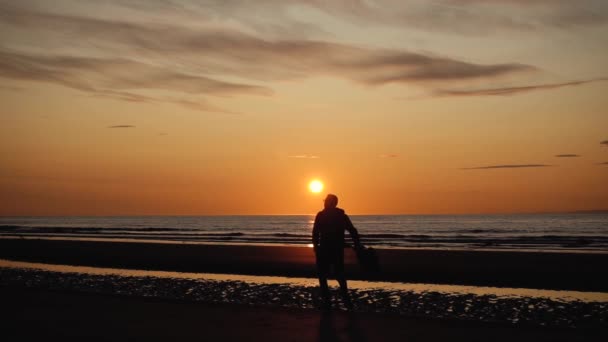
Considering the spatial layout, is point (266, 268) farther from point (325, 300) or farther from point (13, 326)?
point (13, 326)

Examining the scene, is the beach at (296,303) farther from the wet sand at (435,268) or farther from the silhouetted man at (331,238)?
the silhouetted man at (331,238)

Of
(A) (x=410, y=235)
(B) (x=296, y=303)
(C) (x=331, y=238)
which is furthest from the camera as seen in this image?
(A) (x=410, y=235)

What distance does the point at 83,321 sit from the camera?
9750 millimetres

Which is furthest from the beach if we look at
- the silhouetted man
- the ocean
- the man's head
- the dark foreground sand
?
the ocean

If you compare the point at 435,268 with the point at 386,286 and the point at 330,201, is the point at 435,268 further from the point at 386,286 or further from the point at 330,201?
the point at 330,201

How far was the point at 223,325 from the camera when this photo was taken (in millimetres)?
9516

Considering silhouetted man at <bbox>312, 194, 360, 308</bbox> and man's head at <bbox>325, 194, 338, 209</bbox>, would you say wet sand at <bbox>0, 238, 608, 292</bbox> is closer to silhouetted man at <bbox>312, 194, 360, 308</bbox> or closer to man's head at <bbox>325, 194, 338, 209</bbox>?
silhouetted man at <bbox>312, 194, 360, 308</bbox>

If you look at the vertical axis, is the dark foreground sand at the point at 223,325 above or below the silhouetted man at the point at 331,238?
below

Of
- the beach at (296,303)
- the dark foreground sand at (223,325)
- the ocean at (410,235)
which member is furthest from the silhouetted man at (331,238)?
the ocean at (410,235)

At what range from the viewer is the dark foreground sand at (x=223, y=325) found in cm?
852

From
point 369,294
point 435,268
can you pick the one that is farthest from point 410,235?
point 369,294

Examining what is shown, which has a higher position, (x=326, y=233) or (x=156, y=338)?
(x=326, y=233)

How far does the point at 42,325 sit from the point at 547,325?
319 inches

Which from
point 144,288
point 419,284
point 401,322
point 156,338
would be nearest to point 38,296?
point 144,288
